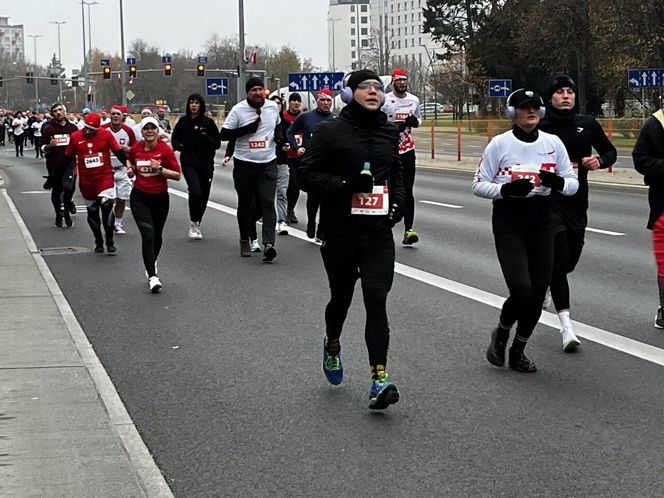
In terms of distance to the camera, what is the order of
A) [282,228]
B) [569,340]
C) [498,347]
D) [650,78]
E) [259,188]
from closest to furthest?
1. [498,347]
2. [569,340]
3. [259,188]
4. [282,228]
5. [650,78]

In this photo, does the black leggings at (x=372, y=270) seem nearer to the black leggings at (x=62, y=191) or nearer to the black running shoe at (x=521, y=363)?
the black running shoe at (x=521, y=363)

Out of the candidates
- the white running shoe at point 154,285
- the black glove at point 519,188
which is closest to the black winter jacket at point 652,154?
the black glove at point 519,188

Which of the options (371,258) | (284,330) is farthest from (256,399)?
(284,330)

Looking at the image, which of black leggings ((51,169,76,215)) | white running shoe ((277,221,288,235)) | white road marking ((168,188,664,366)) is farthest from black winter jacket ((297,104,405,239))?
black leggings ((51,169,76,215))

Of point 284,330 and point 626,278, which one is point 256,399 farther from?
point 626,278

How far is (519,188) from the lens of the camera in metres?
7.06

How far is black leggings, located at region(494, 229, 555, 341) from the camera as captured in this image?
724 cm

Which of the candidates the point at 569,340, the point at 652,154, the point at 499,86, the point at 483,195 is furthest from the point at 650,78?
the point at 483,195

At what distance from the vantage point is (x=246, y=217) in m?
13.5

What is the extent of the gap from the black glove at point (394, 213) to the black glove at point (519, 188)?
845 millimetres

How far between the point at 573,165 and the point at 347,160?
236cm

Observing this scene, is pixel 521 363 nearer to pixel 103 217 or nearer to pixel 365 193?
pixel 365 193

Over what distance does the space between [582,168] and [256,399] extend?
10.1 ft

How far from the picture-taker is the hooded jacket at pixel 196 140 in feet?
49.5
